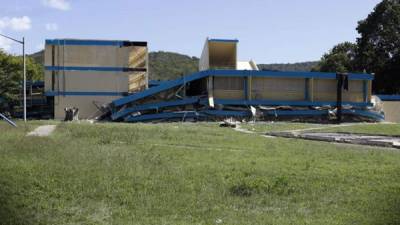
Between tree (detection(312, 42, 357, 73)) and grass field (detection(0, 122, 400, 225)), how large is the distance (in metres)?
75.9

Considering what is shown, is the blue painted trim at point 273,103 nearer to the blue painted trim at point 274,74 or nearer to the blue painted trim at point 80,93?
the blue painted trim at point 274,74

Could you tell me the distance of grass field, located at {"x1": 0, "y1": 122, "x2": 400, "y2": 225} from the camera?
834 cm

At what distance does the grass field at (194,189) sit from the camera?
8344 millimetres

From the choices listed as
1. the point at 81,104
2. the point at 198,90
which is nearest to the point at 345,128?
the point at 198,90

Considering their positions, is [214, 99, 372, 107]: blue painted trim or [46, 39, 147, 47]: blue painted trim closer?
[214, 99, 372, 107]: blue painted trim

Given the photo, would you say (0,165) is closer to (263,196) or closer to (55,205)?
(55,205)

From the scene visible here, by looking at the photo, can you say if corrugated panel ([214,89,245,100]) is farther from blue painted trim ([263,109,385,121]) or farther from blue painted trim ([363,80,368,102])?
blue painted trim ([363,80,368,102])

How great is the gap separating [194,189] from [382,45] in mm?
77941

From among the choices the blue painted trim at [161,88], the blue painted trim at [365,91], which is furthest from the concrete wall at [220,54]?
the blue painted trim at [365,91]

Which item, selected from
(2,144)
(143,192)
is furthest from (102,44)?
(143,192)

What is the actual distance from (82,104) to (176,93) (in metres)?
11.8

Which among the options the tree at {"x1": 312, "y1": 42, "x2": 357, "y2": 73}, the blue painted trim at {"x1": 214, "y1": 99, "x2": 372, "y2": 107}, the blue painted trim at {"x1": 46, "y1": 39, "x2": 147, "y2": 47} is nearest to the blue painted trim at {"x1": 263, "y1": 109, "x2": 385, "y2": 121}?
the blue painted trim at {"x1": 214, "y1": 99, "x2": 372, "y2": 107}

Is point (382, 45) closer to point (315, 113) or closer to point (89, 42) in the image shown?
point (315, 113)

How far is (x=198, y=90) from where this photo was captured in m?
65.2
